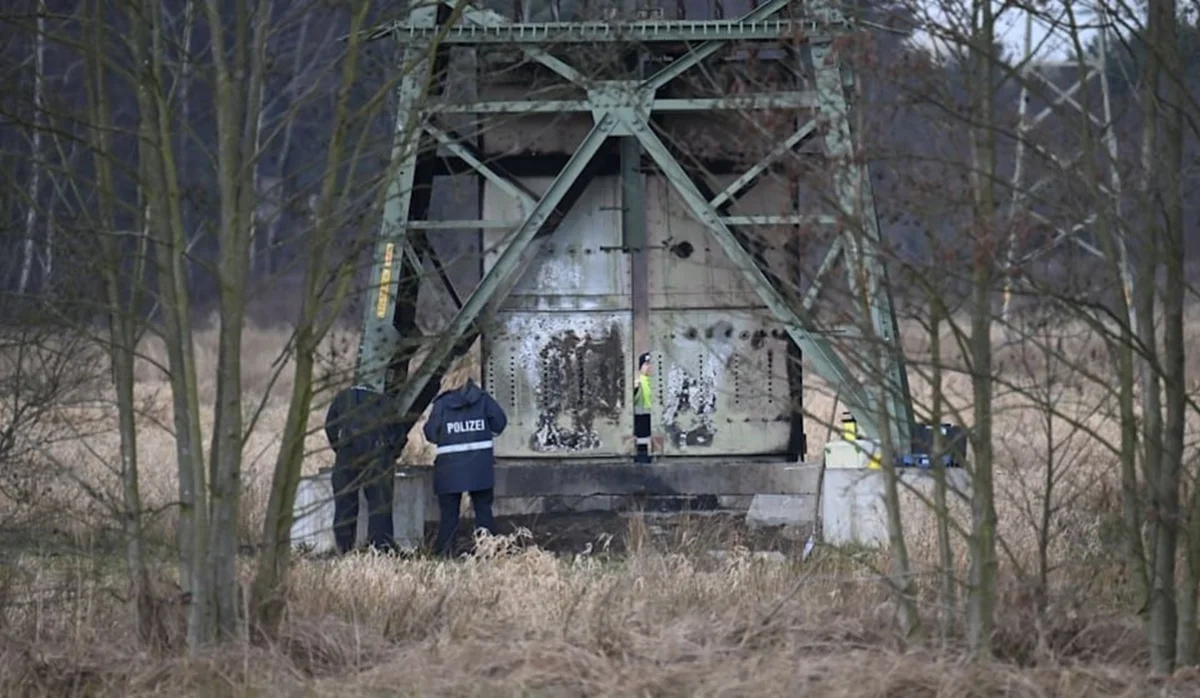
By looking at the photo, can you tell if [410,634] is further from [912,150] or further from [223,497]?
[912,150]

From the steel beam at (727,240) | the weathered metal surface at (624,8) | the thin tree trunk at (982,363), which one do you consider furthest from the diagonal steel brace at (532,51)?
the thin tree trunk at (982,363)

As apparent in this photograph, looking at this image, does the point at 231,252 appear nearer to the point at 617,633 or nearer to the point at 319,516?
the point at 617,633

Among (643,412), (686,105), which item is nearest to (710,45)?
(686,105)

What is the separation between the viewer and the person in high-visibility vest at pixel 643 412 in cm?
1836

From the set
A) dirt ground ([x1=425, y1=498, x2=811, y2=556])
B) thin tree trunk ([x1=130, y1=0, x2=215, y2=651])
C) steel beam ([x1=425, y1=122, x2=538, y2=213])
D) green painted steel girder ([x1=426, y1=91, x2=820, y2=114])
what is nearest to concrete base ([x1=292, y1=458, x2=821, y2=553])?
dirt ground ([x1=425, y1=498, x2=811, y2=556])

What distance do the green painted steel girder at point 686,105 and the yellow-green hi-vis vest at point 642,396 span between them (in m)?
3.59

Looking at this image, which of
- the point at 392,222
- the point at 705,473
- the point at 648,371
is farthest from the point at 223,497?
the point at 648,371

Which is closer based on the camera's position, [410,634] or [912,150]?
[912,150]

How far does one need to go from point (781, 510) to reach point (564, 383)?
270cm

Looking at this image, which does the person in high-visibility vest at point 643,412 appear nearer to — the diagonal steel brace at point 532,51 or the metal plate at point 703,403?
the metal plate at point 703,403

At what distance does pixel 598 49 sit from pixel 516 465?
5.91m

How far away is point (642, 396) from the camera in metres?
19.1

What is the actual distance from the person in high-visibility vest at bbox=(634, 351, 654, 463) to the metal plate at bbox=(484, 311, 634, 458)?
342 mm

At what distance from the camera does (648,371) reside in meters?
18.6
